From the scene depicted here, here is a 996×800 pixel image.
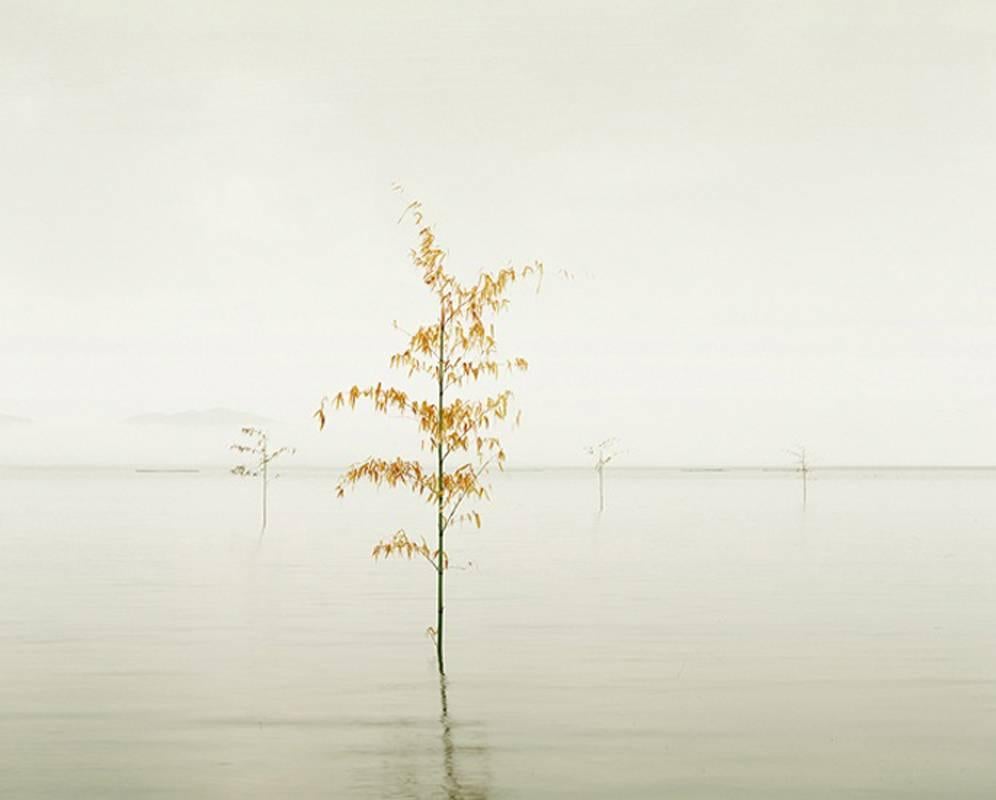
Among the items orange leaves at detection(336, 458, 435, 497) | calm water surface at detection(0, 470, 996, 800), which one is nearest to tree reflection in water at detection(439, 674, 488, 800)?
calm water surface at detection(0, 470, 996, 800)

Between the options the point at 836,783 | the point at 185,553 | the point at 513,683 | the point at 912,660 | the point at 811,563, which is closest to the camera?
the point at 836,783

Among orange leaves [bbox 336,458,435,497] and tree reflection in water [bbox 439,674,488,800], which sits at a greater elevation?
orange leaves [bbox 336,458,435,497]

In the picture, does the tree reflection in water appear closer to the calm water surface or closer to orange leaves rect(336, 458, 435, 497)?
the calm water surface

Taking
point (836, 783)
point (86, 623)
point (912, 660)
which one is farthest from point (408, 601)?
point (836, 783)

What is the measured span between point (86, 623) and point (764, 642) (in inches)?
659

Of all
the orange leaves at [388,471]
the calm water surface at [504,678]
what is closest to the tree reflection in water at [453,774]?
the calm water surface at [504,678]

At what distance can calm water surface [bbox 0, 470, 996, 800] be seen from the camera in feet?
49.7

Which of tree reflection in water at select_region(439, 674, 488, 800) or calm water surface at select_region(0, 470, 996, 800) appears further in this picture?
calm water surface at select_region(0, 470, 996, 800)

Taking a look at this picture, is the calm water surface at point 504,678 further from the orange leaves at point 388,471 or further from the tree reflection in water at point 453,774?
the orange leaves at point 388,471

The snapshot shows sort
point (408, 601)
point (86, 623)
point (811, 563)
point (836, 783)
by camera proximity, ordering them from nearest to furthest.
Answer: point (836, 783) < point (86, 623) < point (408, 601) < point (811, 563)

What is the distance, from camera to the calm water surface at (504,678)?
15156 millimetres

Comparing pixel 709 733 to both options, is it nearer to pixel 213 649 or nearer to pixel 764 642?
pixel 764 642

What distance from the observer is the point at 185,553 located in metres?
56.9

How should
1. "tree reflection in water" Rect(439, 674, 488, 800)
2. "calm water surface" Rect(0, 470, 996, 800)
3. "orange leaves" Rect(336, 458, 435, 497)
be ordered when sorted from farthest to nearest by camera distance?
"orange leaves" Rect(336, 458, 435, 497) → "calm water surface" Rect(0, 470, 996, 800) → "tree reflection in water" Rect(439, 674, 488, 800)
